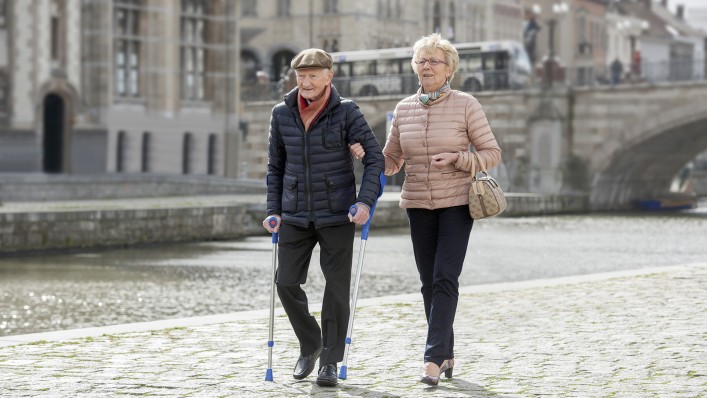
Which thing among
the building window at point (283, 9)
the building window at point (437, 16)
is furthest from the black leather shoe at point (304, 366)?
the building window at point (437, 16)

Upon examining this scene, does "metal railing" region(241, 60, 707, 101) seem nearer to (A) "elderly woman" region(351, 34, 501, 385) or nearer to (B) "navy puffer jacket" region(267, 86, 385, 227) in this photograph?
(A) "elderly woman" region(351, 34, 501, 385)

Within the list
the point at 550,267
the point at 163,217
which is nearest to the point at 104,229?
the point at 163,217

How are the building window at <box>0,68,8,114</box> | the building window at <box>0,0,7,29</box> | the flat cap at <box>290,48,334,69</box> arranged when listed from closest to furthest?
the flat cap at <box>290,48,334,69</box>, the building window at <box>0,68,8,114</box>, the building window at <box>0,0,7,29</box>

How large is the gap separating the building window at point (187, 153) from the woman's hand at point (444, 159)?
43.1 meters

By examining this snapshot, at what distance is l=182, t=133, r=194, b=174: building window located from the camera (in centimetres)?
4981

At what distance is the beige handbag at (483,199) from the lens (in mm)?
6977

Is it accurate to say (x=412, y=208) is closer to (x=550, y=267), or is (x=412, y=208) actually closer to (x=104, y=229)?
(x=550, y=267)

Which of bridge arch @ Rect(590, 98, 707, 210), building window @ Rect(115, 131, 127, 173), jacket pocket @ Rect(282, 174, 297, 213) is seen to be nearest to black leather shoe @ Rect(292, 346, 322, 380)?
jacket pocket @ Rect(282, 174, 297, 213)

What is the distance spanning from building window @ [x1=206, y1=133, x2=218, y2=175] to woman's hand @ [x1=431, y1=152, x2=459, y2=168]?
44.0 m

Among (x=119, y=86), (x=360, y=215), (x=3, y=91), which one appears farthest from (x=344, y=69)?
(x=360, y=215)

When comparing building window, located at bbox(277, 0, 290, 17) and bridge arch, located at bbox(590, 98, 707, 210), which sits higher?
building window, located at bbox(277, 0, 290, 17)

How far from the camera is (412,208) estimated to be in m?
7.17

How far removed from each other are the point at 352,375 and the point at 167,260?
1401 cm

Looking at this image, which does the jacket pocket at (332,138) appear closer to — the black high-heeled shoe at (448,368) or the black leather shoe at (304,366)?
the black leather shoe at (304,366)
